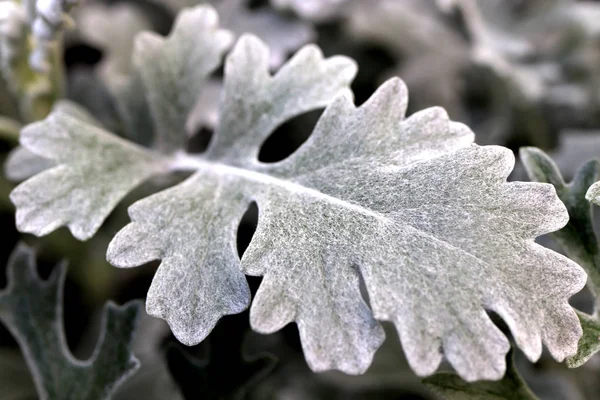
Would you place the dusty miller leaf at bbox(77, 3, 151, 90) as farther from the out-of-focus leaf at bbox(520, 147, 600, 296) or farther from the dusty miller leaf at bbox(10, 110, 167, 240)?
the out-of-focus leaf at bbox(520, 147, 600, 296)

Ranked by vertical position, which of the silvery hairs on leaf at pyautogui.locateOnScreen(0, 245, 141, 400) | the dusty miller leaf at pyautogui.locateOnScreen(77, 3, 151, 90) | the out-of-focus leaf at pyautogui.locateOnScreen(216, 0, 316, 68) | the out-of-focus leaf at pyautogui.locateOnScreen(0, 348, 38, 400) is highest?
the out-of-focus leaf at pyautogui.locateOnScreen(216, 0, 316, 68)

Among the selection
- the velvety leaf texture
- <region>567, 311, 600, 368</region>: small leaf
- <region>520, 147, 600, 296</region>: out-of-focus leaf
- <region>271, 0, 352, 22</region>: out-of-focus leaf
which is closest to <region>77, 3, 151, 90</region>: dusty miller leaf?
<region>271, 0, 352, 22</region>: out-of-focus leaf

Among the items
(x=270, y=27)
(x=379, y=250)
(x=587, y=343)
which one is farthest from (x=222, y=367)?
(x=270, y=27)

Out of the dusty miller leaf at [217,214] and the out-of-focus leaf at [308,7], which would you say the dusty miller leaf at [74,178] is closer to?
the dusty miller leaf at [217,214]

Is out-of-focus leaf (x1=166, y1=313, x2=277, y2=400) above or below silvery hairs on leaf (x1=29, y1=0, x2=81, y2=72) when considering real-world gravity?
below

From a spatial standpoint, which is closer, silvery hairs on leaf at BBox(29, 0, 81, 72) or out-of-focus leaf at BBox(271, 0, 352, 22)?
silvery hairs on leaf at BBox(29, 0, 81, 72)

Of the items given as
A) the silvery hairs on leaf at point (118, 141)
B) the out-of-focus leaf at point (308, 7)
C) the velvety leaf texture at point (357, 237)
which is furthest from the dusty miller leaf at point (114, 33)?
the velvety leaf texture at point (357, 237)

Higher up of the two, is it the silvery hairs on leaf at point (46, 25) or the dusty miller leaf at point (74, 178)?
the silvery hairs on leaf at point (46, 25)
